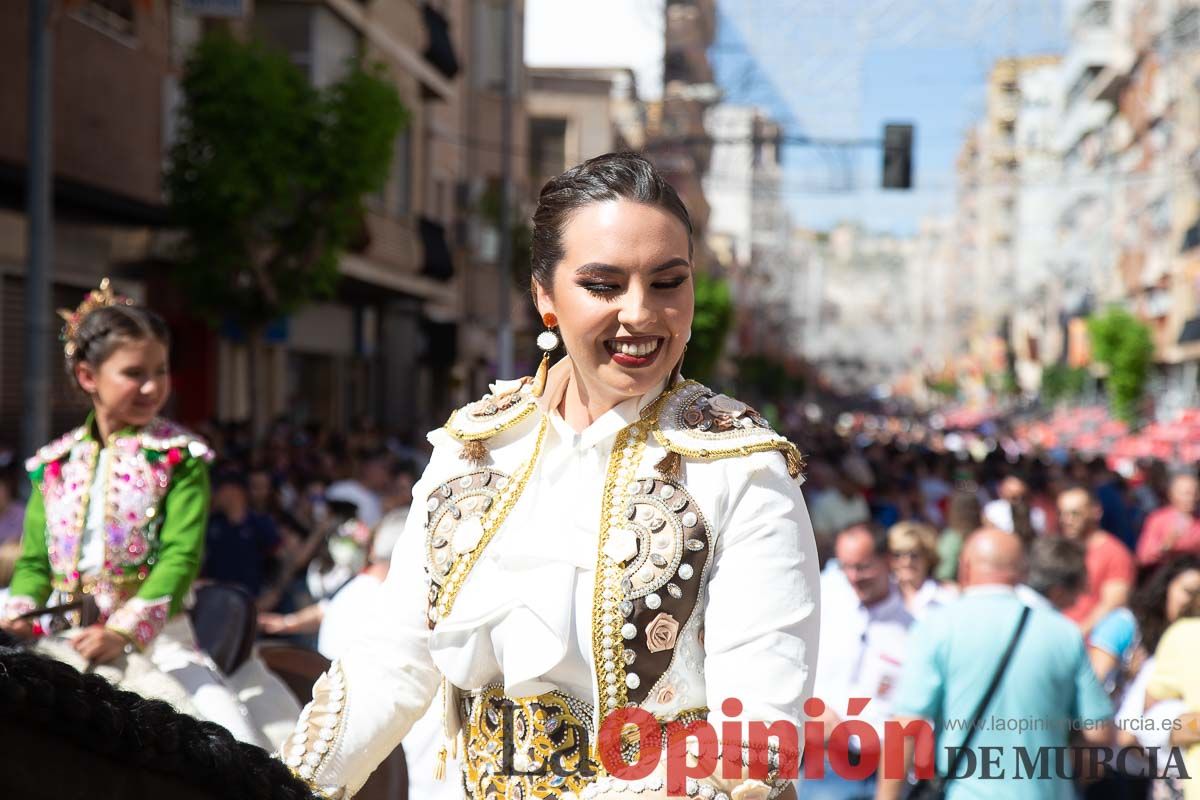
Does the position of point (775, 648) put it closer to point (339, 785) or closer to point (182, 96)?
point (339, 785)

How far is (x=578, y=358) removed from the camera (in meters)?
2.90

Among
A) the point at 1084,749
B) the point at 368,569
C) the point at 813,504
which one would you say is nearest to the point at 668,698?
Result: the point at 1084,749

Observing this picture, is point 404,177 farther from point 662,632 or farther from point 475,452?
point 662,632

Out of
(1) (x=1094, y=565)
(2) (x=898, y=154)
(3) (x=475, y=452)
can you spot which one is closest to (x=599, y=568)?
(3) (x=475, y=452)

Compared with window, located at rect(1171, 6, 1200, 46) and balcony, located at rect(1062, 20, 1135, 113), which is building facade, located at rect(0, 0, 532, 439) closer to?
window, located at rect(1171, 6, 1200, 46)

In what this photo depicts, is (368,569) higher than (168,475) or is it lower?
lower

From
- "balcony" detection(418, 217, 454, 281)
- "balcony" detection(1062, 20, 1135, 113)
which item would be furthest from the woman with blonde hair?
"balcony" detection(1062, 20, 1135, 113)

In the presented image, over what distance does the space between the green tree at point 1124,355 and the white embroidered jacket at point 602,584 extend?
48738mm

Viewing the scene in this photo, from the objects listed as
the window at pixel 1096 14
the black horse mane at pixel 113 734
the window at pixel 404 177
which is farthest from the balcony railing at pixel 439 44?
the window at pixel 1096 14

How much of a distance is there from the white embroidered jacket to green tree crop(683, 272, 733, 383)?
4344cm

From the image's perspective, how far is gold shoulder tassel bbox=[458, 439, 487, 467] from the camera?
3.02 meters

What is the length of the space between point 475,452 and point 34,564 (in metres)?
2.77

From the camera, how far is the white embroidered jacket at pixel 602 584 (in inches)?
107

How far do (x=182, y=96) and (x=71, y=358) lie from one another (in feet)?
50.5
